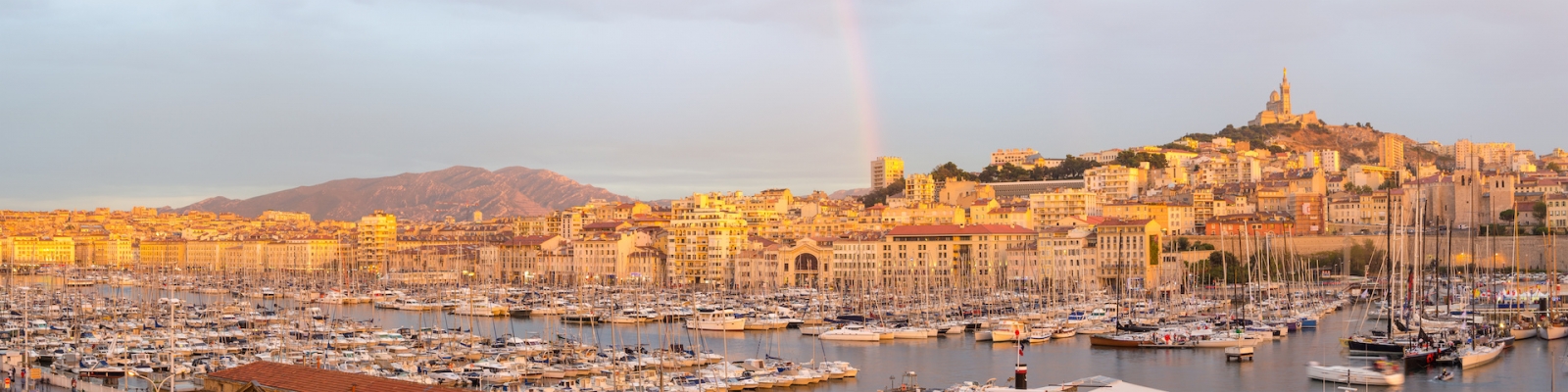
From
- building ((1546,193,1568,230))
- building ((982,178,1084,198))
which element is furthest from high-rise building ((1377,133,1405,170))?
building ((1546,193,1568,230))

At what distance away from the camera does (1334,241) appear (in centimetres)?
6138

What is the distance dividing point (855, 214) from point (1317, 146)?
144 feet

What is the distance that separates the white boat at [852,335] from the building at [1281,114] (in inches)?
3292

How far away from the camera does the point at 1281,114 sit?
11675 centimetres

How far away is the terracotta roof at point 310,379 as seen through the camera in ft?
50.8

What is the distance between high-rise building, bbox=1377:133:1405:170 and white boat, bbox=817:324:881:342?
69.1 meters

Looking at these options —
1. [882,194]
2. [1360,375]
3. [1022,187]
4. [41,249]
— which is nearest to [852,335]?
[1360,375]

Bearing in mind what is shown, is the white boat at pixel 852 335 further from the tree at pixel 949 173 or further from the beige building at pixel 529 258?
the tree at pixel 949 173

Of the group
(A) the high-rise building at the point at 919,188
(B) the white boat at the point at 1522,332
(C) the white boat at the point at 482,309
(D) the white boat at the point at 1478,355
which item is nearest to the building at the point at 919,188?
(A) the high-rise building at the point at 919,188

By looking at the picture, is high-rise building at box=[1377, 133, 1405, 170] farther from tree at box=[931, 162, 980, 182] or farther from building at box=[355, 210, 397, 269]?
building at box=[355, 210, 397, 269]

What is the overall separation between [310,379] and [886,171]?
9048cm

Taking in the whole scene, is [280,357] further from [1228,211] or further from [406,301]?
[1228,211]

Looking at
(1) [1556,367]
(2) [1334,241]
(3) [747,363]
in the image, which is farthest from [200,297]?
(1) [1556,367]

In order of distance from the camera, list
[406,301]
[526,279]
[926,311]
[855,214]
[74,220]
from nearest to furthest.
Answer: [926,311]
[406,301]
[526,279]
[855,214]
[74,220]
